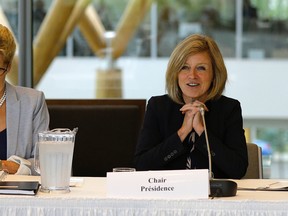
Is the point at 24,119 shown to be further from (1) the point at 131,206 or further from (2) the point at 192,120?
(1) the point at 131,206

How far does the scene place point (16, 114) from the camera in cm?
329

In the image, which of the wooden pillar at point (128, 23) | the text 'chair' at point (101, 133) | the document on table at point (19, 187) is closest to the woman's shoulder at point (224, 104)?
the text 'chair' at point (101, 133)

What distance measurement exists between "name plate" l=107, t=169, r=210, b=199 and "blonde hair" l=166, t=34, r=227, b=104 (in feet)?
2.98

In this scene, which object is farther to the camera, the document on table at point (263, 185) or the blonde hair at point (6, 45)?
→ the blonde hair at point (6, 45)

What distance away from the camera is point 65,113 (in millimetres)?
3848

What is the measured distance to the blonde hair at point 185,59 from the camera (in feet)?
10.4

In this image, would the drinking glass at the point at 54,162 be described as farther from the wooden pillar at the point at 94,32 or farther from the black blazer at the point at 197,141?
the wooden pillar at the point at 94,32

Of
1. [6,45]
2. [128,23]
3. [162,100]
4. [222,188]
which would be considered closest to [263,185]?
[222,188]

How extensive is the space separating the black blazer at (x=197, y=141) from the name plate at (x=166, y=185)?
0.68 m

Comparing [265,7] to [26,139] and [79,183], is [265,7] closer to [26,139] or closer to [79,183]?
[26,139]

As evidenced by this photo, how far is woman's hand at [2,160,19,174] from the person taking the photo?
9.77ft

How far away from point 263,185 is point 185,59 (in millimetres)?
711

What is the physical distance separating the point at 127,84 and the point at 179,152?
2.40 m

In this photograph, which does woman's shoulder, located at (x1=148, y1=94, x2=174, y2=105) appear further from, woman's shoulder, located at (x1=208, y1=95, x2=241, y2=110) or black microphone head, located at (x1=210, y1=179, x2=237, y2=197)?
black microphone head, located at (x1=210, y1=179, x2=237, y2=197)
